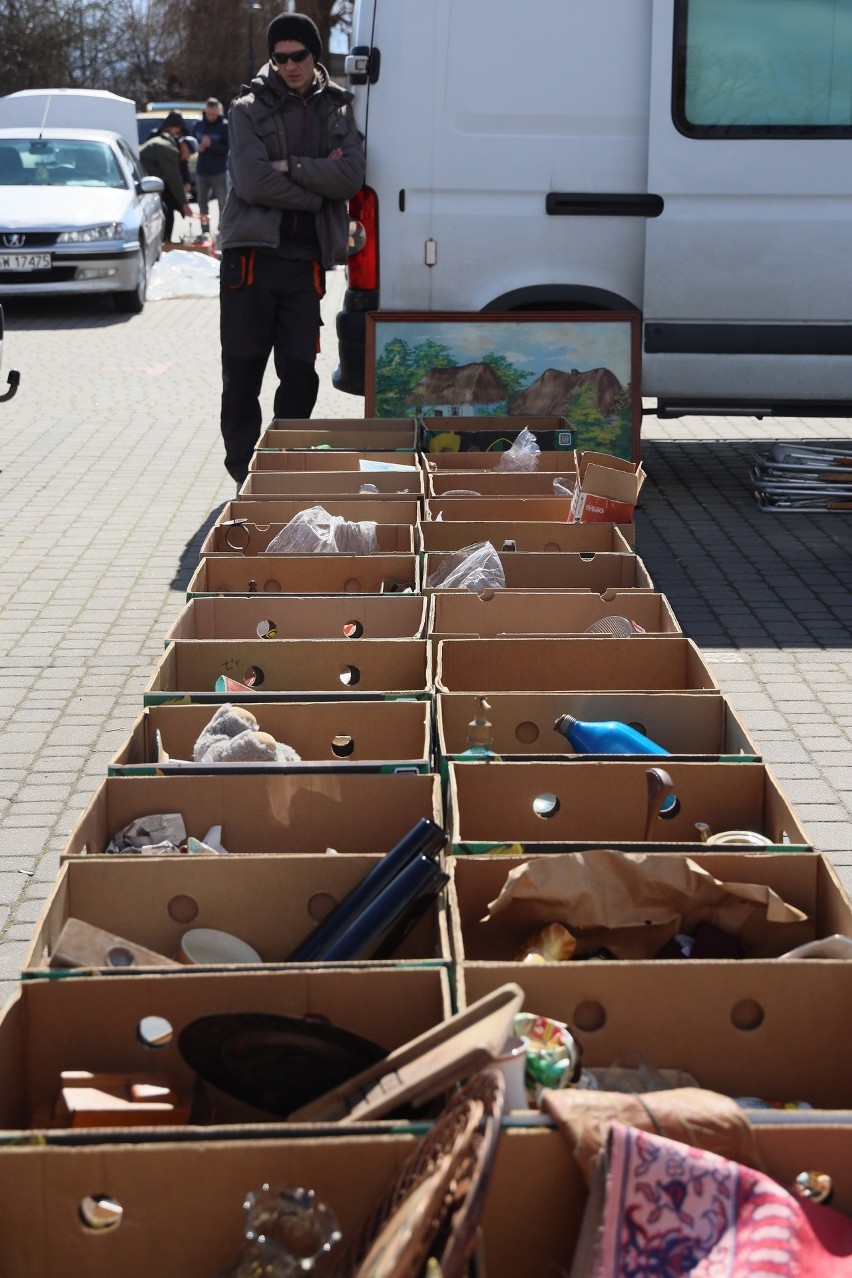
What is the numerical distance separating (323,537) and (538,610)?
30.8 inches

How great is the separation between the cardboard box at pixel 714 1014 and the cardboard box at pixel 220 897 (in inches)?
13.1

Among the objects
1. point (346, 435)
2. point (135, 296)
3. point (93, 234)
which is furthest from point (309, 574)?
point (135, 296)

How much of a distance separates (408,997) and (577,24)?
19.0 ft

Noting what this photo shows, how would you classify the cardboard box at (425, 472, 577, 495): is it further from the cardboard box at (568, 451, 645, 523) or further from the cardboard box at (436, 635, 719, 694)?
the cardboard box at (436, 635, 719, 694)

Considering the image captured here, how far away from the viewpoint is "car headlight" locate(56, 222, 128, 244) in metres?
14.2

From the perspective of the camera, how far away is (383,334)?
6.75 meters

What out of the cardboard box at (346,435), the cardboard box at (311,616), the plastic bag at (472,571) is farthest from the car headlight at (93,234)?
the cardboard box at (311,616)

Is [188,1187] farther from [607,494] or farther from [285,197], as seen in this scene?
[285,197]

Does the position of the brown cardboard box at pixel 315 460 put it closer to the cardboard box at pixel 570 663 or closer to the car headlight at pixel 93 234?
the cardboard box at pixel 570 663

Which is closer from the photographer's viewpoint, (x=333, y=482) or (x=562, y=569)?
(x=562, y=569)

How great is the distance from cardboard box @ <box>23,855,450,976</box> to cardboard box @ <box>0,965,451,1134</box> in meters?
0.30

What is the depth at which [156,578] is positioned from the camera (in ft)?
21.6

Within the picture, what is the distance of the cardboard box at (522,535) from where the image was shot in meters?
4.36

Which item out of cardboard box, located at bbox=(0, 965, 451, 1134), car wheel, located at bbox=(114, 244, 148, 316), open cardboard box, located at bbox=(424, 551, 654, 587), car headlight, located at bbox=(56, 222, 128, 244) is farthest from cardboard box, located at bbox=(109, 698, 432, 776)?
car wheel, located at bbox=(114, 244, 148, 316)
